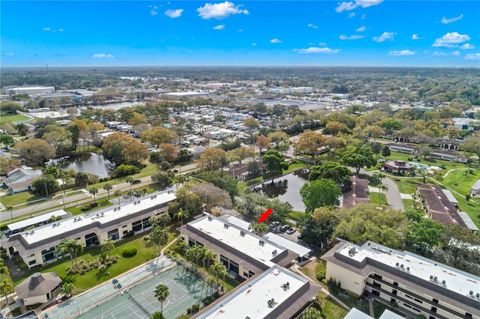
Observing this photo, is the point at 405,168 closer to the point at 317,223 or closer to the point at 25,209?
the point at 317,223

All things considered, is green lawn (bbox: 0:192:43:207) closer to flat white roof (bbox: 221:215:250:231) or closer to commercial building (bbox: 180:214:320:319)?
commercial building (bbox: 180:214:320:319)

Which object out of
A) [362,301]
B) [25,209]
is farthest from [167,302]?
[25,209]

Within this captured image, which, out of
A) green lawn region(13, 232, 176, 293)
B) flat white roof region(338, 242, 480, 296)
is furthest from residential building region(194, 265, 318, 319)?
green lawn region(13, 232, 176, 293)

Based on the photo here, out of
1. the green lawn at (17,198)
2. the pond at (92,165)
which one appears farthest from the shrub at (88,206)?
the pond at (92,165)

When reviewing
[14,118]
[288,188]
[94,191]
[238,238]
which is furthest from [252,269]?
[14,118]

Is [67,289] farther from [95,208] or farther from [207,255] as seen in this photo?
[95,208]

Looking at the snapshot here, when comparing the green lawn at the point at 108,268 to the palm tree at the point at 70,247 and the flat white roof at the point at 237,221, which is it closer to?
the palm tree at the point at 70,247

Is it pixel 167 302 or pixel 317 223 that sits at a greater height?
pixel 317 223
